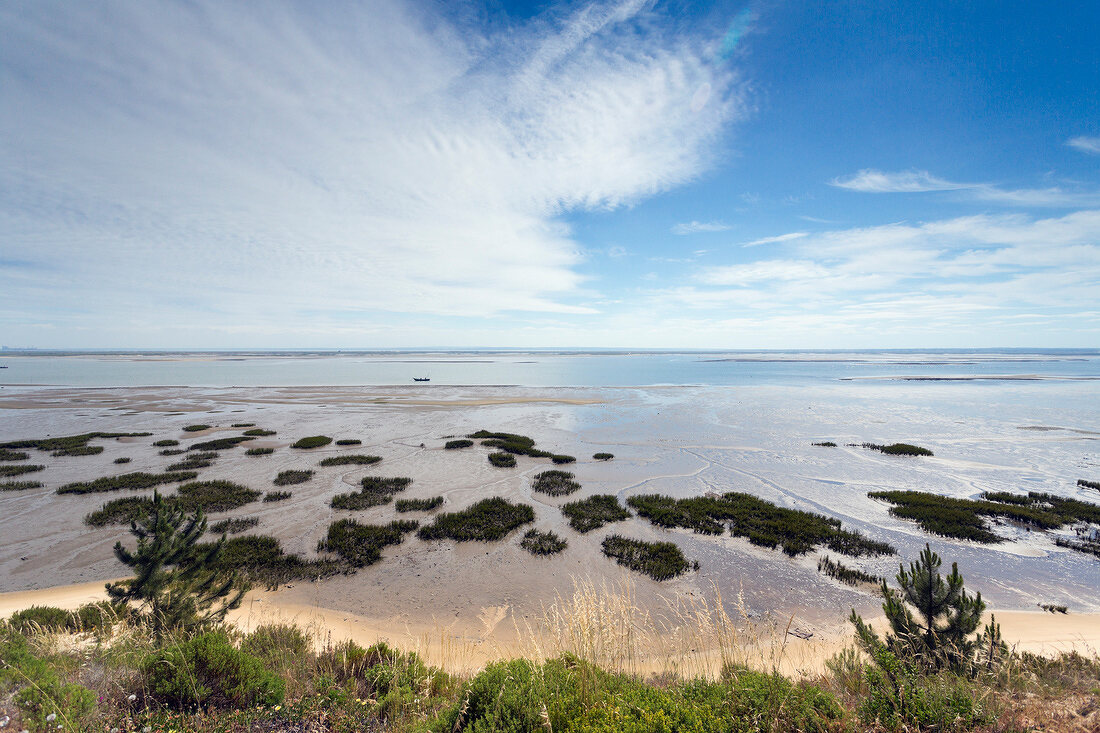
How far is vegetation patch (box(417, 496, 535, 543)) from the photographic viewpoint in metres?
13.9

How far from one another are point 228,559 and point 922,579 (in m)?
16.0

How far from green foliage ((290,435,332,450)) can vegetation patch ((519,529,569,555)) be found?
724 inches

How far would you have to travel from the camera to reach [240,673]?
519 centimetres

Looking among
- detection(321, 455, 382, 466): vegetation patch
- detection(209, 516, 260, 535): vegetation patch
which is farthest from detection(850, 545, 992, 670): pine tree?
detection(321, 455, 382, 466): vegetation patch

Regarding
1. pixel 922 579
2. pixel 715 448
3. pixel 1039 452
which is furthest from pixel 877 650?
pixel 1039 452

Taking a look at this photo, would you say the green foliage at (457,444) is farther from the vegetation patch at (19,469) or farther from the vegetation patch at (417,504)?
the vegetation patch at (19,469)

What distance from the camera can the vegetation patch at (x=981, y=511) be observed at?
46.8 ft

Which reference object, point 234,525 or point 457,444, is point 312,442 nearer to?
point 457,444

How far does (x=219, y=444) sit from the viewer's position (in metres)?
25.6

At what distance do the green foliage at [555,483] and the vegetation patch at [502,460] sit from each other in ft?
7.29

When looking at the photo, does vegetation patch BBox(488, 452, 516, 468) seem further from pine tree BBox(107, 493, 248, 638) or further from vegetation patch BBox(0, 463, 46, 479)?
vegetation patch BBox(0, 463, 46, 479)

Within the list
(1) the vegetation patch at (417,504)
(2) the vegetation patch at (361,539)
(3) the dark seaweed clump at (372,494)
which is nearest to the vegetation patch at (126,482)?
(3) the dark seaweed clump at (372,494)

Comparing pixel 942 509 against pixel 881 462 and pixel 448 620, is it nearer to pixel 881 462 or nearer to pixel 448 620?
pixel 881 462

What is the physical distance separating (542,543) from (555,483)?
5995mm
